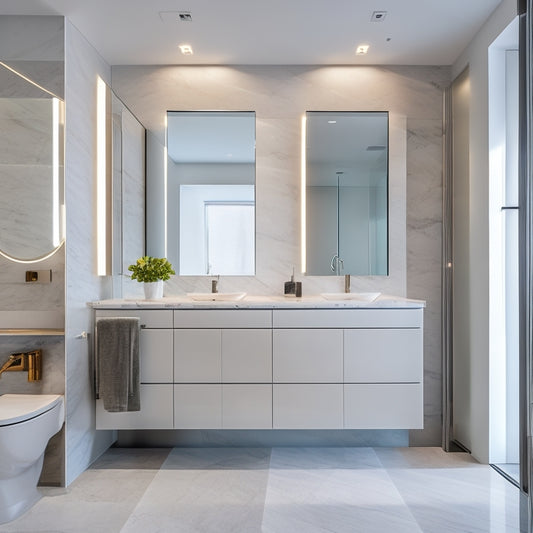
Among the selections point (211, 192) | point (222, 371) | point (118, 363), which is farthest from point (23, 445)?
point (211, 192)

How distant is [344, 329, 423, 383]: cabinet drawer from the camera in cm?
267

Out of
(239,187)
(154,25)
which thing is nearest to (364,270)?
(239,187)

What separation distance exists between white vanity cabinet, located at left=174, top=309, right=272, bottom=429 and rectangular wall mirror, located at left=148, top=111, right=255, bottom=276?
61 centimetres

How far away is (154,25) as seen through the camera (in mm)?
2668

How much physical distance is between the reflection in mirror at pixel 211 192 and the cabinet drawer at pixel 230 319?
559 millimetres

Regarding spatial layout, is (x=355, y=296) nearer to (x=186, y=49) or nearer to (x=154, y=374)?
(x=154, y=374)

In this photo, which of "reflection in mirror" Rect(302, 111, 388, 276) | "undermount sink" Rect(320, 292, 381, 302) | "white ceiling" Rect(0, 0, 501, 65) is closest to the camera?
"white ceiling" Rect(0, 0, 501, 65)

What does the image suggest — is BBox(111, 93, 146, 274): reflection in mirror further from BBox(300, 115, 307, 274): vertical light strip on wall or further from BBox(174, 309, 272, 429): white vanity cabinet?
BBox(300, 115, 307, 274): vertical light strip on wall

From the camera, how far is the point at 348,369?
267cm

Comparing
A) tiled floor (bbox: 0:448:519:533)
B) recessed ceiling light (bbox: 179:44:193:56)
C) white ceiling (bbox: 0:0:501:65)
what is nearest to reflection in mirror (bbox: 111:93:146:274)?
white ceiling (bbox: 0:0:501:65)

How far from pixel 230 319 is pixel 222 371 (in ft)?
1.02

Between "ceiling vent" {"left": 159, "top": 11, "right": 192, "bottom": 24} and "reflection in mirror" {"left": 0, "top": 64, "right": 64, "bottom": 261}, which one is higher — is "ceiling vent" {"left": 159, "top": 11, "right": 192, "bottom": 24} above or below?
above

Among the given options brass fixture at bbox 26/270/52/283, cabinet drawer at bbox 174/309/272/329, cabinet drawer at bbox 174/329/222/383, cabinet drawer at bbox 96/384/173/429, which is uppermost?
brass fixture at bbox 26/270/52/283

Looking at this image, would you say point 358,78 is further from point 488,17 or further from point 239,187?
point 239,187
